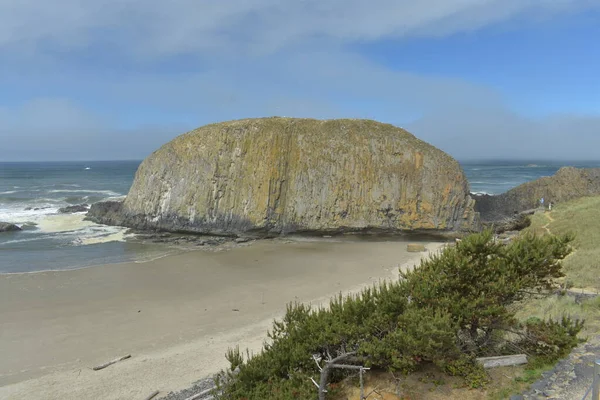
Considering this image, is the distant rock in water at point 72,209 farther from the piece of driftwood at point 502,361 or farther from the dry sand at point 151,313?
the piece of driftwood at point 502,361

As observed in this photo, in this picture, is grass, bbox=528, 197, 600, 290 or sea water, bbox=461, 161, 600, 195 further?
sea water, bbox=461, 161, 600, 195

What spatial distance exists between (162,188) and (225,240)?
27.6 feet

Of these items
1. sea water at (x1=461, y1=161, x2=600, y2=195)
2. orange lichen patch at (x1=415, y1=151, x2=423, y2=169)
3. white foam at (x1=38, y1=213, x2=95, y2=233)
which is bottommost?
white foam at (x1=38, y1=213, x2=95, y2=233)

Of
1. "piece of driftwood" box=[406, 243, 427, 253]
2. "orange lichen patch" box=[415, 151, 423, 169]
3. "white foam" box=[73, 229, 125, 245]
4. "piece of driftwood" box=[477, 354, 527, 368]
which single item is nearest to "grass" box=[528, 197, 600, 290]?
"piece of driftwood" box=[477, 354, 527, 368]

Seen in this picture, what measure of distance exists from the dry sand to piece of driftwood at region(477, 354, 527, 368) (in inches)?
270

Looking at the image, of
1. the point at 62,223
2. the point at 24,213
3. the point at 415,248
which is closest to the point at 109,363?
the point at 415,248

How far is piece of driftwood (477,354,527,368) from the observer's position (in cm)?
744

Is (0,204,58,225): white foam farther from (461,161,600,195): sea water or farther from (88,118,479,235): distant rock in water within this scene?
(461,161,600,195): sea water

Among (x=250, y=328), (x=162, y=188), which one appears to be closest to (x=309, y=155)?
(x=162, y=188)

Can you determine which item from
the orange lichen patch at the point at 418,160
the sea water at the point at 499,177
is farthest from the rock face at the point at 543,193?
the sea water at the point at 499,177

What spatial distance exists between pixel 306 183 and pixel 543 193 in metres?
25.3

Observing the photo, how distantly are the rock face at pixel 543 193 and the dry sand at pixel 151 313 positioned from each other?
1955cm

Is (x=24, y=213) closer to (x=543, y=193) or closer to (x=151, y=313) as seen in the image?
(x=151, y=313)

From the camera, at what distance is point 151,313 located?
1490cm
